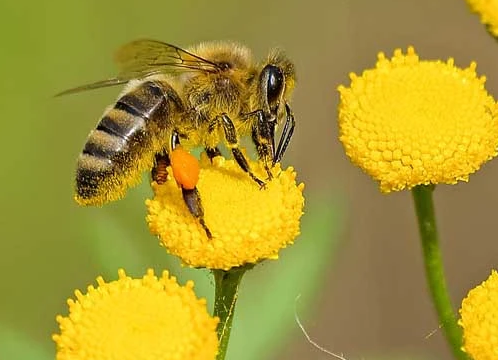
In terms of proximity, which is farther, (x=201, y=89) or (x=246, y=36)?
(x=246, y=36)

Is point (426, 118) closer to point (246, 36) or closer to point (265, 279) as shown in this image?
point (265, 279)

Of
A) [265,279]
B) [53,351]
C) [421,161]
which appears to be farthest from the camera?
[265,279]

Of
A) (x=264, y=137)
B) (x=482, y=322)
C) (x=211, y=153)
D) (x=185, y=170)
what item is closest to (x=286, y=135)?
(x=264, y=137)

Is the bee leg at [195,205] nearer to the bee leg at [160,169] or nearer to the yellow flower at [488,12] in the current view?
the bee leg at [160,169]

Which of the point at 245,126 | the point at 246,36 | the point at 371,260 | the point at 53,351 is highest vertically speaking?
the point at 245,126

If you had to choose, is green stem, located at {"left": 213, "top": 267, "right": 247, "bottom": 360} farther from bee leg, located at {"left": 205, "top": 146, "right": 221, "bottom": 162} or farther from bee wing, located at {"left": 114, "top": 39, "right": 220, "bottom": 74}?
bee wing, located at {"left": 114, "top": 39, "right": 220, "bottom": 74}

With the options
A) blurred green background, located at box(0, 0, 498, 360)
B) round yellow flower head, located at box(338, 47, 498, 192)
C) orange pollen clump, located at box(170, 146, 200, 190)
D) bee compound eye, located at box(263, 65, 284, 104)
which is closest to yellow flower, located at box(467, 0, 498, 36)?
round yellow flower head, located at box(338, 47, 498, 192)

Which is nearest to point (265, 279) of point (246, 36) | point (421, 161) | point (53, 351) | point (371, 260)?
point (53, 351)
